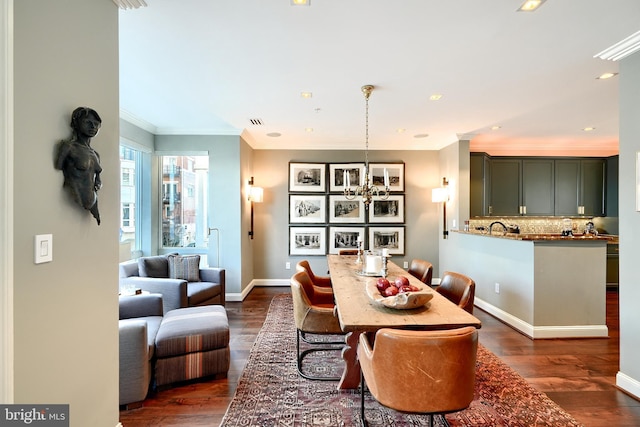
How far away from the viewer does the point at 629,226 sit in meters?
2.24

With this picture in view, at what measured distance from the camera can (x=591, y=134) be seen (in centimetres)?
484

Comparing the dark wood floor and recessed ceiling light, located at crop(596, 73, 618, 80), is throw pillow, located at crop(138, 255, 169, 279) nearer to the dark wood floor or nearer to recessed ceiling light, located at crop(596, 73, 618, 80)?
the dark wood floor

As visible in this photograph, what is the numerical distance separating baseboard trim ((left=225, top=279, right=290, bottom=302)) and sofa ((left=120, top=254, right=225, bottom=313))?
0.52 meters


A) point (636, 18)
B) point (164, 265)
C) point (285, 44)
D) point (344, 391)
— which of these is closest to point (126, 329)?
point (344, 391)

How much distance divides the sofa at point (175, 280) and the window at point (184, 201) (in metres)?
0.79

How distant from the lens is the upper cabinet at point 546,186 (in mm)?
5469

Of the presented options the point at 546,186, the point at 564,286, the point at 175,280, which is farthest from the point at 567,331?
the point at 175,280

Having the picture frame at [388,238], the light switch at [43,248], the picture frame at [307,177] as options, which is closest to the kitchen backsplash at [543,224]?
the picture frame at [388,238]

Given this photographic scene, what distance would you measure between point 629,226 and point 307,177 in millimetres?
4215

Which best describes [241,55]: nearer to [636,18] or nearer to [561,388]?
[636,18]

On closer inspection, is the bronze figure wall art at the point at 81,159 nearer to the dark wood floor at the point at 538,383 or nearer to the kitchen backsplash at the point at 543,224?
the dark wood floor at the point at 538,383

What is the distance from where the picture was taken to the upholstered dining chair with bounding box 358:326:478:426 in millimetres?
1351

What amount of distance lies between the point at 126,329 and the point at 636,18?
3.95m

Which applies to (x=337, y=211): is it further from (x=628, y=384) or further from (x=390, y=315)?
(x=628, y=384)
